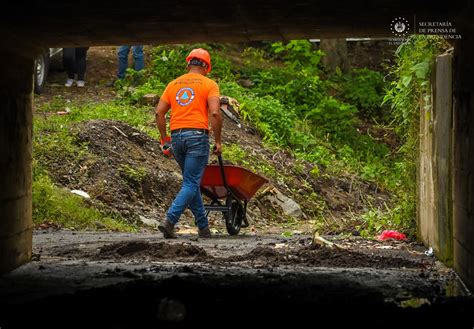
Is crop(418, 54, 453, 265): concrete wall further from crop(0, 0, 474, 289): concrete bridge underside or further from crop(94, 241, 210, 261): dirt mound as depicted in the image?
crop(94, 241, 210, 261): dirt mound

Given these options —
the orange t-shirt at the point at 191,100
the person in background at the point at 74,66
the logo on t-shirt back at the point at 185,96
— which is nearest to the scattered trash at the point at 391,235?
the orange t-shirt at the point at 191,100

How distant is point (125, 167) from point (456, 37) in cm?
863

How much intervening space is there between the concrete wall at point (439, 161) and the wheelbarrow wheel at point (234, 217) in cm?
326

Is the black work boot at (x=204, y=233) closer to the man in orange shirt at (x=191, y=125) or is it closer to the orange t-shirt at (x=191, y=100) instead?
the man in orange shirt at (x=191, y=125)

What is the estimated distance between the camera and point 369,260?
1045 cm

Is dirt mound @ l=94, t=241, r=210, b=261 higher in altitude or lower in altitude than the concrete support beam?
lower

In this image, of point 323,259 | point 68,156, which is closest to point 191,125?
point 323,259

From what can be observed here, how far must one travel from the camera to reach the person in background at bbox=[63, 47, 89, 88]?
23328mm

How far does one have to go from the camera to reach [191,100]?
42.2 ft

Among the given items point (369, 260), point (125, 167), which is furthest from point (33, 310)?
point (125, 167)

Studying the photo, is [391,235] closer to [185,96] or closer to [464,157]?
[185,96]

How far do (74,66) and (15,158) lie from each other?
14417 mm

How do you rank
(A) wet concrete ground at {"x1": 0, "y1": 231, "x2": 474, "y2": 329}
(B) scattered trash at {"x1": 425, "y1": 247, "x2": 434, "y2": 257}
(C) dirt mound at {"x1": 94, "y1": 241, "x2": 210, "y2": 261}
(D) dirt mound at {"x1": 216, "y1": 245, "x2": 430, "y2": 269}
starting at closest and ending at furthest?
(A) wet concrete ground at {"x1": 0, "y1": 231, "x2": 474, "y2": 329}
(D) dirt mound at {"x1": 216, "y1": 245, "x2": 430, "y2": 269}
(C) dirt mound at {"x1": 94, "y1": 241, "x2": 210, "y2": 261}
(B) scattered trash at {"x1": 425, "y1": 247, "x2": 434, "y2": 257}

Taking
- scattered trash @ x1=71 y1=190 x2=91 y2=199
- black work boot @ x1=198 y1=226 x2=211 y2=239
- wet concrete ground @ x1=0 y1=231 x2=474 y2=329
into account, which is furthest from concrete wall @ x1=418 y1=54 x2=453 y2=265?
scattered trash @ x1=71 y1=190 x2=91 y2=199
